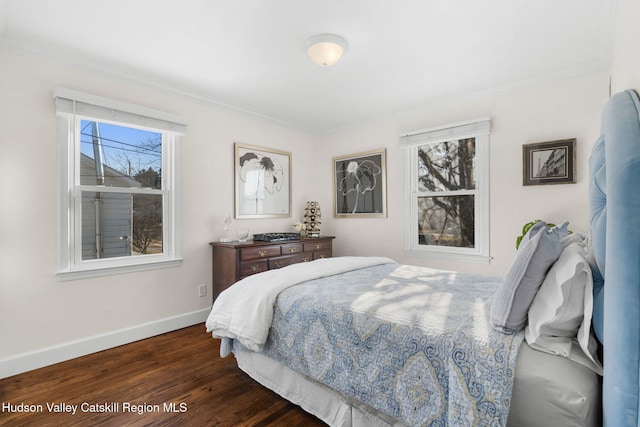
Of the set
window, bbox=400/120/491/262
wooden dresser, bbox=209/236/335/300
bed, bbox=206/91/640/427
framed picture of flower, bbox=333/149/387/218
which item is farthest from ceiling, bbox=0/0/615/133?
wooden dresser, bbox=209/236/335/300

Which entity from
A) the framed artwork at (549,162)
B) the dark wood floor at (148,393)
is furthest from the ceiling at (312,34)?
the dark wood floor at (148,393)

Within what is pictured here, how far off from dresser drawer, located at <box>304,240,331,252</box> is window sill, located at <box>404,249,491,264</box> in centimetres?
105

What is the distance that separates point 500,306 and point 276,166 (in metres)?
3.46

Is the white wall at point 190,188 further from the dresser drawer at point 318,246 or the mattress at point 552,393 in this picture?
the mattress at point 552,393

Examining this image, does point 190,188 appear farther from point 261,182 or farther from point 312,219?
point 312,219

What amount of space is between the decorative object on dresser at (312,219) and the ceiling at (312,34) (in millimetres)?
1624

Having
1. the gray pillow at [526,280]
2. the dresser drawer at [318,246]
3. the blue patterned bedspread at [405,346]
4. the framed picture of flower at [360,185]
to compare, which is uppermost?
the framed picture of flower at [360,185]

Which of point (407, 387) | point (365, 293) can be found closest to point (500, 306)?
point (407, 387)

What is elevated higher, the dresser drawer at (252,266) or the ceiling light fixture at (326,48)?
the ceiling light fixture at (326,48)

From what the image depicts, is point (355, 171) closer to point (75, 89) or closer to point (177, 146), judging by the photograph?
point (177, 146)

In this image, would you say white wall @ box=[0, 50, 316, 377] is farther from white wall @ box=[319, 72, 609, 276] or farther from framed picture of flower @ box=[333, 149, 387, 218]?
white wall @ box=[319, 72, 609, 276]

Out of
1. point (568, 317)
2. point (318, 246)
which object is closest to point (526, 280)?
point (568, 317)

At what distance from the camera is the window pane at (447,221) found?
3531 mm

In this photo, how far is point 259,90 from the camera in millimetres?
3316
